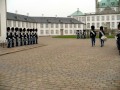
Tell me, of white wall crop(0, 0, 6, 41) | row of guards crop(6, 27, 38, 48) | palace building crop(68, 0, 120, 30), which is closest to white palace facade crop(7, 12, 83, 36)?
palace building crop(68, 0, 120, 30)

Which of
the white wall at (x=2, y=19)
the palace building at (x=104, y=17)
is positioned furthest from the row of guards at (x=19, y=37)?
the palace building at (x=104, y=17)

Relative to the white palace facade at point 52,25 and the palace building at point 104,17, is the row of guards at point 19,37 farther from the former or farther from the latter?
the palace building at point 104,17

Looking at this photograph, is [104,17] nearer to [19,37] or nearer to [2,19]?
[2,19]

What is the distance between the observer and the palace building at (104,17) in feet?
351

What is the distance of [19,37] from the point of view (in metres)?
25.9

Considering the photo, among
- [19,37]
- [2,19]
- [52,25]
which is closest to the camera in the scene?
[19,37]

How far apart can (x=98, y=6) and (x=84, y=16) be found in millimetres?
10679

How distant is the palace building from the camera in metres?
107

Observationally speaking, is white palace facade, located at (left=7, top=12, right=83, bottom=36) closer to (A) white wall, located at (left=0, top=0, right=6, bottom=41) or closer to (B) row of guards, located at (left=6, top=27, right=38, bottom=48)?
(B) row of guards, located at (left=6, top=27, right=38, bottom=48)

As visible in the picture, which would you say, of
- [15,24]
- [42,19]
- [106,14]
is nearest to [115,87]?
[15,24]

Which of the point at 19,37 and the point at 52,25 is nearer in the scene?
the point at 19,37

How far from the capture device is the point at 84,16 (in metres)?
113

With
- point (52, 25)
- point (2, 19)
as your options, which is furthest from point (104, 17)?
point (2, 19)

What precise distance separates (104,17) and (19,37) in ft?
283
